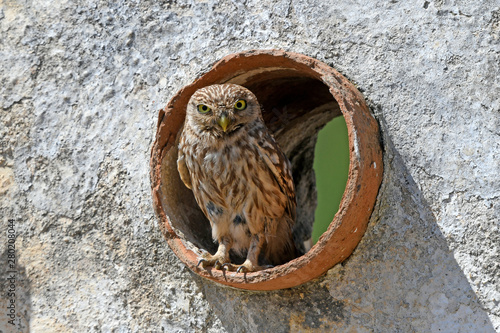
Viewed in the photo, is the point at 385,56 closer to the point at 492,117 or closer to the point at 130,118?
the point at 492,117

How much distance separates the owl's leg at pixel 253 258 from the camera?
353 centimetres

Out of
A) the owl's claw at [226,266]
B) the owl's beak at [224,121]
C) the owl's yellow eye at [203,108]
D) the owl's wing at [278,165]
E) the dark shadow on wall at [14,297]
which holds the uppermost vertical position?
the owl's yellow eye at [203,108]

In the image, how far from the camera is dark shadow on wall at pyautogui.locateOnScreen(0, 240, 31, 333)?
3885mm

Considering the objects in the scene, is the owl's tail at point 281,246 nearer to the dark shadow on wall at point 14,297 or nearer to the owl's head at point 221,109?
the owl's head at point 221,109

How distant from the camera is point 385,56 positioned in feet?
10.6

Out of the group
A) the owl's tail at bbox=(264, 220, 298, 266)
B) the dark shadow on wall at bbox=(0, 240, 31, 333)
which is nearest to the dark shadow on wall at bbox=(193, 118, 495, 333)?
the owl's tail at bbox=(264, 220, 298, 266)

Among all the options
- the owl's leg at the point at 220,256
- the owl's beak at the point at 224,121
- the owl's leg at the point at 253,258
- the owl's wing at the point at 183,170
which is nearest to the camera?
the owl's leg at the point at 220,256

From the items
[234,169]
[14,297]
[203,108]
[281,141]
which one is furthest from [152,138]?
[281,141]

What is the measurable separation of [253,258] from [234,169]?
0.54 meters

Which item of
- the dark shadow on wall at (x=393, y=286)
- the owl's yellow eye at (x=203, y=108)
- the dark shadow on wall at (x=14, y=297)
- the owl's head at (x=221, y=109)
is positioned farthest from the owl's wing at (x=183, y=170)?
the dark shadow on wall at (x=14, y=297)

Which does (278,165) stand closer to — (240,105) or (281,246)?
(240,105)

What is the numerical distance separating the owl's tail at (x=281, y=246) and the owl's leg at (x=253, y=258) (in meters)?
0.14

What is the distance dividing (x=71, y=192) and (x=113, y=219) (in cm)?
35

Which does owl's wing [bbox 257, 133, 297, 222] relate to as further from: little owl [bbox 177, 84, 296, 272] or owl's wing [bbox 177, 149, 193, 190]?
owl's wing [bbox 177, 149, 193, 190]
